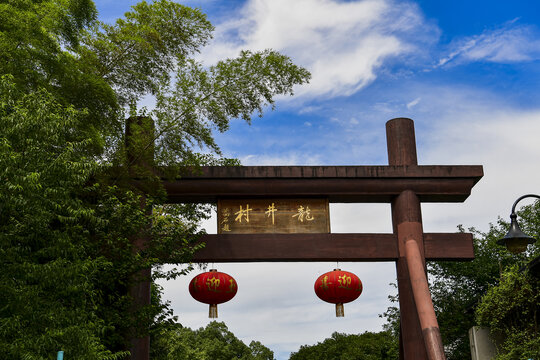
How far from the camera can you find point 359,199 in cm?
1084

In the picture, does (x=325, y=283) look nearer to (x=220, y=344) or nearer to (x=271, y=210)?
(x=271, y=210)

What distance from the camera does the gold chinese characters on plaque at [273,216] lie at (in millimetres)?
10508

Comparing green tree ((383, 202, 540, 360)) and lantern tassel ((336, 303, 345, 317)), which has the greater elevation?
green tree ((383, 202, 540, 360))

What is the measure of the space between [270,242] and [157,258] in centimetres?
198

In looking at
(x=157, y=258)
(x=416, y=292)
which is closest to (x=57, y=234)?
(x=157, y=258)

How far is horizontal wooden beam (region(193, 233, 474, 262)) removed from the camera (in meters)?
10.2

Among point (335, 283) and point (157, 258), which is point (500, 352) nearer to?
point (335, 283)

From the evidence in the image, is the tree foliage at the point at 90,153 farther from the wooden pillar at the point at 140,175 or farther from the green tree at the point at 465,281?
the green tree at the point at 465,281

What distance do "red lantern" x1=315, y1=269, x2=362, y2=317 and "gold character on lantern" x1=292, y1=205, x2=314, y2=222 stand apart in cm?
104

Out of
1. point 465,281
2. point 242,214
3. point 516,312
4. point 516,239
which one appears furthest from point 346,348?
point 516,239

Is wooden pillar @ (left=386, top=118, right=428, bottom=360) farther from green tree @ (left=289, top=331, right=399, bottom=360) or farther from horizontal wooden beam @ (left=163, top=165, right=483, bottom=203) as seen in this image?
green tree @ (left=289, top=331, right=399, bottom=360)

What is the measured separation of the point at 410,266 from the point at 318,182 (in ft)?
6.98

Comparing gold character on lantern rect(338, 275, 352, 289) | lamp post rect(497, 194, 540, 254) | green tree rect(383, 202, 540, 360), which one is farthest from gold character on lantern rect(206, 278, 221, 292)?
green tree rect(383, 202, 540, 360)

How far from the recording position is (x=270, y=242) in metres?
10.3
